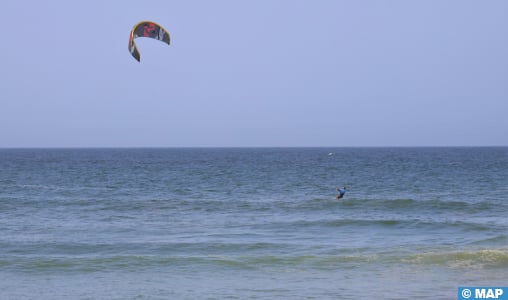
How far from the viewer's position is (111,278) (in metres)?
17.0

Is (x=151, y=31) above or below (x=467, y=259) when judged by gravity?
above

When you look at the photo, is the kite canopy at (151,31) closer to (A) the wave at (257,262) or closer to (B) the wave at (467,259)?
(A) the wave at (257,262)

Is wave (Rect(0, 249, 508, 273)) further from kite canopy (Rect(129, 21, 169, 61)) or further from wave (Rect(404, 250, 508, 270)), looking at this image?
kite canopy (Rect(129, 21, 169, 61))

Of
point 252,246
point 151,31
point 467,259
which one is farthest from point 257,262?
point 151,31

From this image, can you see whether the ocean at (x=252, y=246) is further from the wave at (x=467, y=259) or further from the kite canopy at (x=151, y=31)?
the kite canopy at (x=151, y=31)

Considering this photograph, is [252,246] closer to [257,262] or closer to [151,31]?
[257,262]

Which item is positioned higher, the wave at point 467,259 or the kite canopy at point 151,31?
the kite canopy at point 151,31

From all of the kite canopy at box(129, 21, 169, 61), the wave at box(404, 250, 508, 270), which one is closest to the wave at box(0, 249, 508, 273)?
the wave at box(404, 250, 508, 270)

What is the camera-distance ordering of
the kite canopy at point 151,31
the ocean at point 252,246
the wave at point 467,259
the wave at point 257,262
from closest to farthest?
the ocean at point 252,246 → the wave at point 467,259 → the wave at point 257,262 → the kite canopy at point 151,31

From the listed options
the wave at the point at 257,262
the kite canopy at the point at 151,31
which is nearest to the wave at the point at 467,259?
the wave at the point at 257,262

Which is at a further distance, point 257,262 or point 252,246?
point 252,246

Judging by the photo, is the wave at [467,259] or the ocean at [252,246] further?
the wave at [467,259]

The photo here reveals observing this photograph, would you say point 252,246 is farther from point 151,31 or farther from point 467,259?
point 151,31

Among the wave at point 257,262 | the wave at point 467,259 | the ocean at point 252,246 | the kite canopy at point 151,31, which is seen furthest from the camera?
the kite canopy at point 151,31
